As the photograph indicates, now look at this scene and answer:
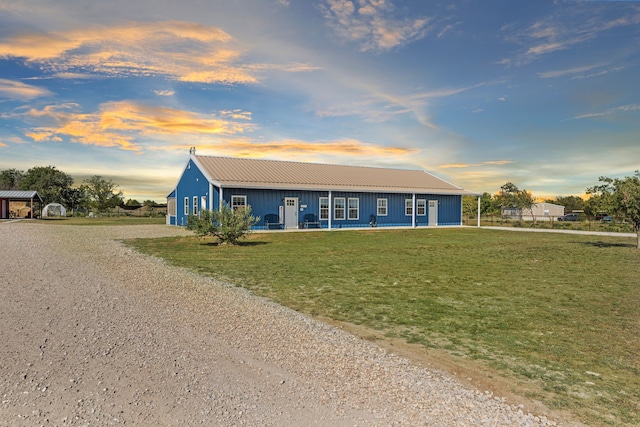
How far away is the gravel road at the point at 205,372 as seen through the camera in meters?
3.55

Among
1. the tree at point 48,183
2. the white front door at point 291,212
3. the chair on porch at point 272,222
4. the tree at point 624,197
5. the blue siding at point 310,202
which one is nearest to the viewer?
the tree at point 624,197

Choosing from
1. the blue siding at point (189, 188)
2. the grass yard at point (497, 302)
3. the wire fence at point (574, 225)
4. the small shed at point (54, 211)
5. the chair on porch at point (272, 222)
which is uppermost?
the blue siding at point (189, 188)

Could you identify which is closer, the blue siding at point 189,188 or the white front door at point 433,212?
the blue siding at point 189,188

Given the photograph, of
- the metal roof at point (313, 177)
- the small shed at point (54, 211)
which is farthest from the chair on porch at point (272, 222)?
the small shed at point (54, 211)

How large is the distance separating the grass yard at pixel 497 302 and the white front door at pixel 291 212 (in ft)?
34.5

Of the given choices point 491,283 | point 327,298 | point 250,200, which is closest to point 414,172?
point 250,200

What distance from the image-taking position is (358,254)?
50.9ft

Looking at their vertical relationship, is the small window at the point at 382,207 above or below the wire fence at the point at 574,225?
above

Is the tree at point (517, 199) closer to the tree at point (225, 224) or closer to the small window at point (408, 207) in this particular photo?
the small window at point (408, 207)

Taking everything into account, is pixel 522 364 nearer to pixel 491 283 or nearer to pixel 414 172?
pixel 491 283

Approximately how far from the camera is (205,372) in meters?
4.38

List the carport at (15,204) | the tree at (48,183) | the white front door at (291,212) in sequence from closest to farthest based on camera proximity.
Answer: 1. the white front door at (291,212)
2. the carport at (15,204)
3. the tree at (48,183)

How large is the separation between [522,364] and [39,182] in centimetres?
8066

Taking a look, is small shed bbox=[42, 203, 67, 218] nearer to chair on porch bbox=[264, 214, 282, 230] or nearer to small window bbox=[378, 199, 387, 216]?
chair on porch bbox=[264, 214, 282, 230]
